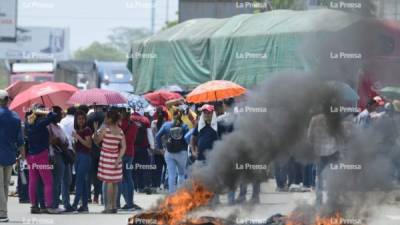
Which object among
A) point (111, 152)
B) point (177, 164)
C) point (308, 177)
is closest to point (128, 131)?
point (111, 152)

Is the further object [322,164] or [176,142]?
[176,142]

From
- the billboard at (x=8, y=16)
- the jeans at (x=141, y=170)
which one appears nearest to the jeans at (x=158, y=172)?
the jeans at (x=141, y=170)

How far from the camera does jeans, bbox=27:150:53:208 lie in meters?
17.6

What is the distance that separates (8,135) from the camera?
55.7 feet

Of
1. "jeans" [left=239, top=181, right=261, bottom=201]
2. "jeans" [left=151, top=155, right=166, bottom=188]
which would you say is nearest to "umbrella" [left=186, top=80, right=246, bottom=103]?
"jeans" [left=239, top=181, right=261, bottom=201]

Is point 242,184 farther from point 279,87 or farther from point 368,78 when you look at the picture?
point 368,78

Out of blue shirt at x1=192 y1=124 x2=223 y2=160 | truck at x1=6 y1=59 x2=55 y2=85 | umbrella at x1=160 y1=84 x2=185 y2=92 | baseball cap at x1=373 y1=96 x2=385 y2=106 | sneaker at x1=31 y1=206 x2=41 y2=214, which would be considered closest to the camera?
blue shirt at x1=192 y1=124 x2=223 y2=160

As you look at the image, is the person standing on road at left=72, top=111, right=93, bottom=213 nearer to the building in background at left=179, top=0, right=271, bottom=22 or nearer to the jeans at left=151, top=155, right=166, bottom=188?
the jeans at left=151, top=155, right=166, bottom=188

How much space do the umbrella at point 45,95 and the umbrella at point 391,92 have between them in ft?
18.0

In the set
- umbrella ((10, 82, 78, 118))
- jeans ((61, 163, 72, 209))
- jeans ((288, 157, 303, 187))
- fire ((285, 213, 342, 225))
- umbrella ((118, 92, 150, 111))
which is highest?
umbrella ((10, 82, 78, 118))

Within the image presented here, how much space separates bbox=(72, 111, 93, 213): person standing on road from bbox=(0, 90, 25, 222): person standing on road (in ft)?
4.67

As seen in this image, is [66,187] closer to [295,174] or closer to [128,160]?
[128,160]

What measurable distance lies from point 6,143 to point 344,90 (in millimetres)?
5126

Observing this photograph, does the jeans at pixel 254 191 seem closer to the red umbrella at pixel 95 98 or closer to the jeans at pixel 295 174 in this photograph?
the red umbrella at pixel 95 98
